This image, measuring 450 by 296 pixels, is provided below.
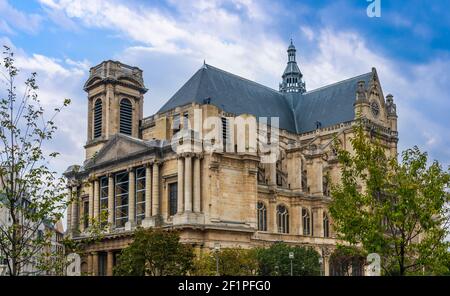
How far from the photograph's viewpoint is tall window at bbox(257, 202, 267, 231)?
193 feet

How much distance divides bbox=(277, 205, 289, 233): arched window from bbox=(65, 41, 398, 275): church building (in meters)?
0.11

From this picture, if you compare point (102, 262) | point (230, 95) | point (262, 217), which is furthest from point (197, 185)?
point (230, 95)

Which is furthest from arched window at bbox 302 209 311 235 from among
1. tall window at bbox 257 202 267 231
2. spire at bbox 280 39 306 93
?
spire at bbox 280 39 306 93

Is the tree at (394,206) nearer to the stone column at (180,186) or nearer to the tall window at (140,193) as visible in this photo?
the stone column at (180,186)

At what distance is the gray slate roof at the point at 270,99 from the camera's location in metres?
68.9

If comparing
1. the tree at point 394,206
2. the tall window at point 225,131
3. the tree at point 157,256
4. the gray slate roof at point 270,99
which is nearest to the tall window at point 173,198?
the tall window at point 225,131

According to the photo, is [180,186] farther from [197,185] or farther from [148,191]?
[148,191]

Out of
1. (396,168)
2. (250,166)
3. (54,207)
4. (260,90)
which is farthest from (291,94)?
(54,207)

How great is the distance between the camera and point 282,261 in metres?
49.5

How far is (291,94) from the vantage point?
8375 centimetres

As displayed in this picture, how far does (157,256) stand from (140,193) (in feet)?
54.8

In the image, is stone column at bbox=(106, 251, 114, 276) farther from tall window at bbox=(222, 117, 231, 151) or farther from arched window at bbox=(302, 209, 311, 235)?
arched window at bbox=(302, 209, 311, 235)
